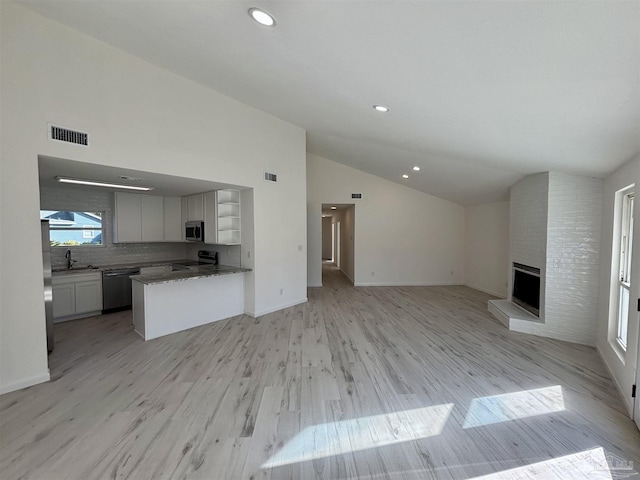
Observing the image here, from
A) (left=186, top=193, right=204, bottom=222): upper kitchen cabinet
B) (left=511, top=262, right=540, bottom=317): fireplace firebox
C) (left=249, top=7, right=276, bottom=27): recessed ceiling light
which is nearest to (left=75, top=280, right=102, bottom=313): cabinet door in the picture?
(left=186, top=193, right=204, bottom=222): upper kitchen cabinet

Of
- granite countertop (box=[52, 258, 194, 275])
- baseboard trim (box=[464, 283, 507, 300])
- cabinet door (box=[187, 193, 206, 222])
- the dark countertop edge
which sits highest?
cabinet door (box=[187, 193, 206, 222])

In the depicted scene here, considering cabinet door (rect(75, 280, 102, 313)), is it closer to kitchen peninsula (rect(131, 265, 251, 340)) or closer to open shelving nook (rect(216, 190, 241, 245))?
kitchen peninsula (rect(131, 265, 251, 340))

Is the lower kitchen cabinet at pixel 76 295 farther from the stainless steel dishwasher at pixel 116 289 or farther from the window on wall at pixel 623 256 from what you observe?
the window on wall at pixel 623 256

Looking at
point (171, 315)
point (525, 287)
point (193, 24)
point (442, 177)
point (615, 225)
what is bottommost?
point (171, 315)

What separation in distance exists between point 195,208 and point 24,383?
3.42 m

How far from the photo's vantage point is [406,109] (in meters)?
2.89

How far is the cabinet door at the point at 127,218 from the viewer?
5.00 m

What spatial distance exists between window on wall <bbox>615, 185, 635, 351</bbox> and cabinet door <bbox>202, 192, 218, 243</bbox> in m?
5.66

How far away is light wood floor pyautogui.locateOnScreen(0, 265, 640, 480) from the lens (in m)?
1.71

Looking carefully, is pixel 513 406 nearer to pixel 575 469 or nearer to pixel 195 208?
pixel 575 469

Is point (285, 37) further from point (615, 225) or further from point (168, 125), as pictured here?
point (615, 225)

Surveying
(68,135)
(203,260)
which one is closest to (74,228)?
(203,260)

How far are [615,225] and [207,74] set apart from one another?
17.7 feet

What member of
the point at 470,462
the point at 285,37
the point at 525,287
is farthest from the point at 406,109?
the point at 525,287
